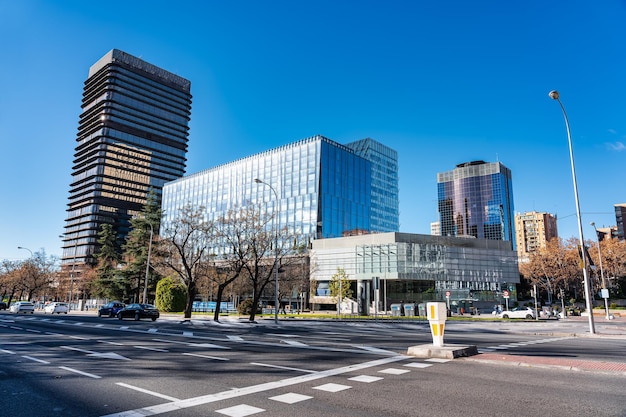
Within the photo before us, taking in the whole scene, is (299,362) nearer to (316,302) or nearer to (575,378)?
(575,378)

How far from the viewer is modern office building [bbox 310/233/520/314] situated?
65125 millimetres

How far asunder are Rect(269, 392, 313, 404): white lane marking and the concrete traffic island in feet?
18.4

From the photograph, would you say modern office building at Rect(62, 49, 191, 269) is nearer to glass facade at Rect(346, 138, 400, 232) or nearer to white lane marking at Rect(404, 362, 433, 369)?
glass facade at Rect(346, 138, 400, 232)

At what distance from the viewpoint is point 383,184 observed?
119m

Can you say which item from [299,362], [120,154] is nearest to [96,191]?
[120,154]

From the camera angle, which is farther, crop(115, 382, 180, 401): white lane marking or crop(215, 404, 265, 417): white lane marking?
crop(115, 382, 180, 401): white lane marking

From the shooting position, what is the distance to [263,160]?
334ft

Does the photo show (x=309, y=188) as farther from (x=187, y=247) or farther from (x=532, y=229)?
(x=532, y=229)

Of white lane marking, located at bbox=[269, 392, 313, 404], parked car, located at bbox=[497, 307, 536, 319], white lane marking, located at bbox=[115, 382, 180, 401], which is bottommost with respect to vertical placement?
parked car, located at bbox=[497, 307, 536, 319]

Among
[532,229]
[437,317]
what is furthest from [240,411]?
[532,229]

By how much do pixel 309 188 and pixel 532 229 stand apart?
14784cm

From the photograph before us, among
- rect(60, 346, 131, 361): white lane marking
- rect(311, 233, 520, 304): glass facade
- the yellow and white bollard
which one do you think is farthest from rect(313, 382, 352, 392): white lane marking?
rect(311, 233, 520, 304): glass facade

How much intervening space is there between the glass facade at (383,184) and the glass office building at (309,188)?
5.16ft

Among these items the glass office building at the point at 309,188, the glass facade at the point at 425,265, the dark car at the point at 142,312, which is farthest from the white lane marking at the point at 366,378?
the glass office building at the point at 309,188
